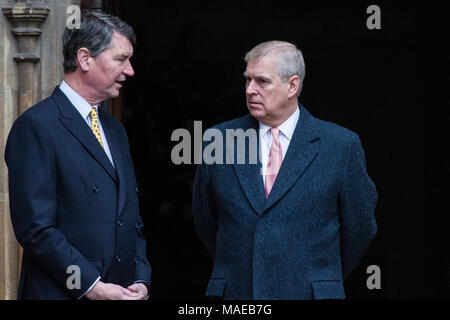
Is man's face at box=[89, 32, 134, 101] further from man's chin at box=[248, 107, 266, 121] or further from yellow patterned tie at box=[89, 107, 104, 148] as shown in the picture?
man's chin at box=[248, 107, 266, 121]

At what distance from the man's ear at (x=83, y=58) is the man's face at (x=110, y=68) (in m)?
0.02

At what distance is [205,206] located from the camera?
422 cm

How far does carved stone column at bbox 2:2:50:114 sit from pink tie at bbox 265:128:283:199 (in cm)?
203

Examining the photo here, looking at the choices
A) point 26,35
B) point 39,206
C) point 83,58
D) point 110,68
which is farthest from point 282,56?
point 26,35

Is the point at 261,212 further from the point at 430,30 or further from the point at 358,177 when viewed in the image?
the point at 430,30

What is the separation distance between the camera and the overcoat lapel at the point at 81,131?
12.5 ft

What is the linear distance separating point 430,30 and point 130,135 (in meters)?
2.97

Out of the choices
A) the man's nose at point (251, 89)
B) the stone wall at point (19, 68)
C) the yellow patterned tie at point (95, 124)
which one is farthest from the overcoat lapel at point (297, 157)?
the stone wall at point (19, 68)

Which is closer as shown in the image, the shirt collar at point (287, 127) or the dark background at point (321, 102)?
the shirt collar at point (287, 127)

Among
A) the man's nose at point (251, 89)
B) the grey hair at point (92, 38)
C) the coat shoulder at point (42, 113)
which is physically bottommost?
the coat shoulder at point (42, 113)

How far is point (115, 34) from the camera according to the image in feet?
12.8

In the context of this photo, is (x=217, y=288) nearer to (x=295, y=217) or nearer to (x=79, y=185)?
(x=295, y=217)

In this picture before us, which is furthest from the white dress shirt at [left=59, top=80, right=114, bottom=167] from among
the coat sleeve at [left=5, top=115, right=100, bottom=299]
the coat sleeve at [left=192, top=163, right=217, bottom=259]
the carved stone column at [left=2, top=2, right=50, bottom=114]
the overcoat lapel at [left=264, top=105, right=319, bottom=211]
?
the carved stone column at [left=2, top=2, right=50, bottom=114]

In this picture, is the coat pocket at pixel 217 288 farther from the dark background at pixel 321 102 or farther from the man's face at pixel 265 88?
the dark background at pixel 321 102
